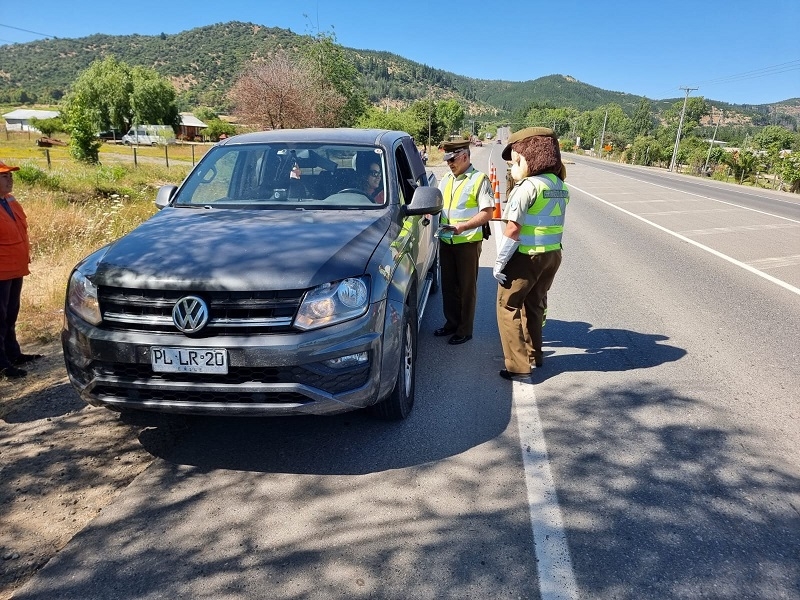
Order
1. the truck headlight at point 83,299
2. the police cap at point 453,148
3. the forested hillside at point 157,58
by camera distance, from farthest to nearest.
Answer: the forested hillside at point 157,58
the police cap at point 453,148
the truck headlight at point 83,299

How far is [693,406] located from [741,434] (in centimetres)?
43

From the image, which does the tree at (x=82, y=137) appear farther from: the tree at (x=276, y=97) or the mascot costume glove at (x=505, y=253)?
the mascot costume glove at (x=505, y=253)

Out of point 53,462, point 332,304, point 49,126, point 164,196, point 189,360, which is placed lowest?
point 49,126

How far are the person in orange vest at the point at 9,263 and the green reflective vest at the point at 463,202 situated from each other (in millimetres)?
3397

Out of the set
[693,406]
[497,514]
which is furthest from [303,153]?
[693,406]

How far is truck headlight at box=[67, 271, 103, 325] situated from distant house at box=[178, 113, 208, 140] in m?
95.0

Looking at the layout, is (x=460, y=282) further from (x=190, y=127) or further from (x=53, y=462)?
(x=190, y=127)

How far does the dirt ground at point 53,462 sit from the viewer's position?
2641 millimetres

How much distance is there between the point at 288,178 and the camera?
14.6ft

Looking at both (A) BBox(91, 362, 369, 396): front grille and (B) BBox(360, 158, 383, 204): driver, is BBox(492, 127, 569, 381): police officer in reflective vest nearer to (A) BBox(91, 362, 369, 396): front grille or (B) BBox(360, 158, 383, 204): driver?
(B) BBox(360, 158, 383, 204): driver

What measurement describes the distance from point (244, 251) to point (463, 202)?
240cm

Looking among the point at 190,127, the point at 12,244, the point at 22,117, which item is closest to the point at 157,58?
the point at 22,117

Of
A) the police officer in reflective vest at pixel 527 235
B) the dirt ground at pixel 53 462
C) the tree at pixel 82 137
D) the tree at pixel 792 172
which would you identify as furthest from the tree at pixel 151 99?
the police officer in reflective vest at pixel 527 235

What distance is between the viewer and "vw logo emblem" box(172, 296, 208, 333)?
9.48 feet
